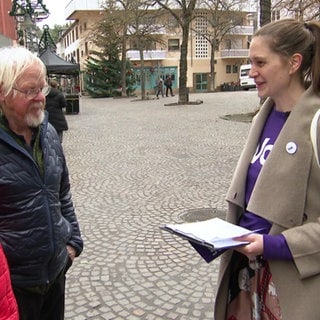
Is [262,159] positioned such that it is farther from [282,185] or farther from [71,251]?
[71,251]

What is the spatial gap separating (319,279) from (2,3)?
779 inches

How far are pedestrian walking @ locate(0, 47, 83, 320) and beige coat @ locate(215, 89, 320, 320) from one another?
3.28ft

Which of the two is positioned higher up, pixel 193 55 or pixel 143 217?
pixel 193 55

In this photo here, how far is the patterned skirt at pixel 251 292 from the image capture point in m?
1.79

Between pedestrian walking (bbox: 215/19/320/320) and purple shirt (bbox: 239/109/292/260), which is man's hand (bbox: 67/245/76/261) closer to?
pedestrian walking (bbox: 215/19/320/320)

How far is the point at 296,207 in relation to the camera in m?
1.59

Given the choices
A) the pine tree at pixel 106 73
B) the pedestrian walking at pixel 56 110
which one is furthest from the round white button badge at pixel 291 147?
the pine tree at pixel 106 73

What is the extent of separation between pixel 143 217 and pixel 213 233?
390cm

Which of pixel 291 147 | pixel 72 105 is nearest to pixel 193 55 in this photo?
pixel 72 105

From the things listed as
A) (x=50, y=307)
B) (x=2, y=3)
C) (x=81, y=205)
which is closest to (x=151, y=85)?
(x=2, y=3)

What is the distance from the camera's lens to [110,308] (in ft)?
11.2

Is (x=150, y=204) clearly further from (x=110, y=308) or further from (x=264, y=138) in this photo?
(x=264, y=138)

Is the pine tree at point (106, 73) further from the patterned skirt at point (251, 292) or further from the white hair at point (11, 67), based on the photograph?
the patterned skirt at point (251, 292)

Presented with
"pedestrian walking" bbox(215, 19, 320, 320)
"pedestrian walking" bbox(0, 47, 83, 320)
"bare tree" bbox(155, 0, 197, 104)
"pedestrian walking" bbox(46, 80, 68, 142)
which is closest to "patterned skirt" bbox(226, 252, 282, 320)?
"pedestrian walking" bbox(215, 19, 320, 320)
